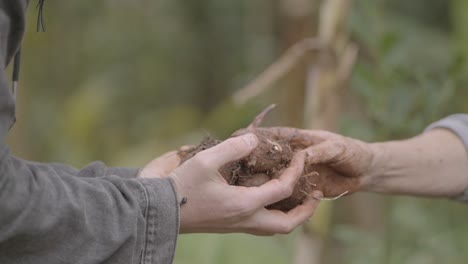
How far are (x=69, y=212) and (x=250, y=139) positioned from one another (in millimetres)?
500

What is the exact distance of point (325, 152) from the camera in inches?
83.7

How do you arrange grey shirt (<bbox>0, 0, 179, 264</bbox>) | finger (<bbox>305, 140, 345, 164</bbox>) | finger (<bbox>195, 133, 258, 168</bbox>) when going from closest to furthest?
1. grey shirt (<bbox>0, 0, 179, 264</bbox>)
2. finger (<bbox>195, 133, 258, 168</bbox>)
3. finger (<bbox>305, 140, 345, 164</bbox>)

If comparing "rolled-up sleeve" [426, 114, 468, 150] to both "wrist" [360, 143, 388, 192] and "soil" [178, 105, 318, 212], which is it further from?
"soil" [178, 105, 318, 212]

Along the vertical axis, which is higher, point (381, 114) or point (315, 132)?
point (315, 132)

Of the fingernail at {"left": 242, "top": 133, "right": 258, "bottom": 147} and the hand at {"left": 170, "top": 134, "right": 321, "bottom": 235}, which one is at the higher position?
the fingernail at {"left": 242, "top": 133, "right": 258, "bottom": 147}

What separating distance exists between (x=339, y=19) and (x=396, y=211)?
838 millimetres

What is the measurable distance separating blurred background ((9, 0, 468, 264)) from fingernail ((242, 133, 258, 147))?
0.92 m

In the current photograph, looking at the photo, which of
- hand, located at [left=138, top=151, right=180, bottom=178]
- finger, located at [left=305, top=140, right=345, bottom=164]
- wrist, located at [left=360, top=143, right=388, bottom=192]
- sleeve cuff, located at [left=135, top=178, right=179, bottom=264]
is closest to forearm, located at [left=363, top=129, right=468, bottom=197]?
wrist, located at [left=360, top=143, right=388, bottom=192]

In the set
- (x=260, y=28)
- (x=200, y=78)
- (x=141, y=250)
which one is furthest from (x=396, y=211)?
(x=200, y=78)

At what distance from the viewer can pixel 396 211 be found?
10.5ft

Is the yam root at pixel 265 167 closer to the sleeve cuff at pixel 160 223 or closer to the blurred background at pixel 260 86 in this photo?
the sleeve cuff at pixel 160 223

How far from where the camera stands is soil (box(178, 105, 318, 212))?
1.94 m

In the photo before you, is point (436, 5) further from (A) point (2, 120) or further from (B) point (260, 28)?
(A) point (2, 120)

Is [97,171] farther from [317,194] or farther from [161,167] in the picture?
[317,194]
